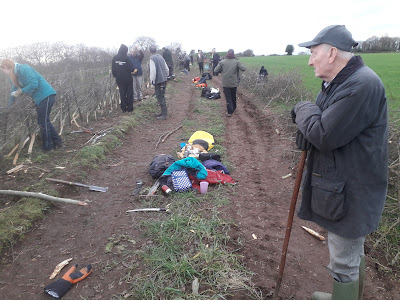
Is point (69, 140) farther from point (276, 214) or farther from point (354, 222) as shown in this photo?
point (354, 222)

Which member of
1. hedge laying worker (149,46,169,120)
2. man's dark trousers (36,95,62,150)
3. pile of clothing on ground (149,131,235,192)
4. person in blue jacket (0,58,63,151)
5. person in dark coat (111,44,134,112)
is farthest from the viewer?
person in dark coat (111,44,134,112)

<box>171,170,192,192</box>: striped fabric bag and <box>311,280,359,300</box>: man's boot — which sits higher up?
<box>311,280,359,300</box>: man's boot

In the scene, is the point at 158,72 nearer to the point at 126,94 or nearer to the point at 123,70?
the point at 123,70

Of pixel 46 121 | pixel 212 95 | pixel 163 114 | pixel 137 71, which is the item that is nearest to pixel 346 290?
pixel 46 121

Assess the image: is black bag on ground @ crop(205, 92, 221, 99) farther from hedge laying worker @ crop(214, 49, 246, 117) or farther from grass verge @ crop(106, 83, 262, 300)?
grass verge @ crop(106, 83, 262, 300)

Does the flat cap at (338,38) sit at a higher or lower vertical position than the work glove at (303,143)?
higher

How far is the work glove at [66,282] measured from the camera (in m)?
2.50

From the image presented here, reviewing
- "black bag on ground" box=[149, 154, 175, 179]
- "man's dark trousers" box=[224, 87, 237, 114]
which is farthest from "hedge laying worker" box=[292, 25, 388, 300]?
"man's dark trousers" box=[224, 87, 237, 114]

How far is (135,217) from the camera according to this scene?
373 cm

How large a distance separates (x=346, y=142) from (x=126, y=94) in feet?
27.6

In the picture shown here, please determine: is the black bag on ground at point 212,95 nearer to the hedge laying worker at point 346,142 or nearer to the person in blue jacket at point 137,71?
the person in blue jacket at point 137,71

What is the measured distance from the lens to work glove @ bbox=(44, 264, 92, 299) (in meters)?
2.50

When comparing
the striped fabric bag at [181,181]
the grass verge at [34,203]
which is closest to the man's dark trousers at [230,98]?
the grass verge at [34,203]

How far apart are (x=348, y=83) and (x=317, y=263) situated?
2112mm
